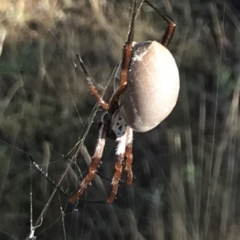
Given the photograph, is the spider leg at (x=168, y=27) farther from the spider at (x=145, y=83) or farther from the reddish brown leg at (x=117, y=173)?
the reddish brown leg at (x=117, y=173)

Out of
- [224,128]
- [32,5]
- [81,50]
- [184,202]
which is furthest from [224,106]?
[32,5]

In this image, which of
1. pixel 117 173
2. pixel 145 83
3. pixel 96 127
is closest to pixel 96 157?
pixel 117 173

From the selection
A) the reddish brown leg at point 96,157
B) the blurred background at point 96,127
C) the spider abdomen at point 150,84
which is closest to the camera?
the spider abdomen at point 150,84

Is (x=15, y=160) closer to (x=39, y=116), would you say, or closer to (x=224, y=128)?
(x=39, y=116)

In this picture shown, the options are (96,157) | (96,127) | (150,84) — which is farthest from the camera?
(96,127)

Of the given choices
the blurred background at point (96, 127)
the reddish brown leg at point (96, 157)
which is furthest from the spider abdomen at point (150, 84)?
the blurred background at point (96, 127)

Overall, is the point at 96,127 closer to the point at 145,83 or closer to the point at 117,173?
the point at 117,173
